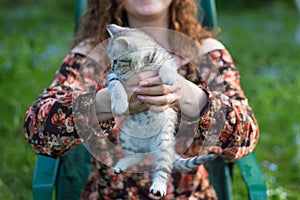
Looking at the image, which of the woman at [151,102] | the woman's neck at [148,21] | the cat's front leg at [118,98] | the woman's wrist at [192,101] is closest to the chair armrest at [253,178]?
the woman at [151,102]

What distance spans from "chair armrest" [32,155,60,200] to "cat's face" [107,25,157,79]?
2.22 ft

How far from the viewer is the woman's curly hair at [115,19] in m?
1.85

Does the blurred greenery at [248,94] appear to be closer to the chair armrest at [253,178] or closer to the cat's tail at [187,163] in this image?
the chair armrest at [253,178]

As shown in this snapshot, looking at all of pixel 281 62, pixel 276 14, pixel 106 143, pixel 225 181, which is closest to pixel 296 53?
pixel 281 62

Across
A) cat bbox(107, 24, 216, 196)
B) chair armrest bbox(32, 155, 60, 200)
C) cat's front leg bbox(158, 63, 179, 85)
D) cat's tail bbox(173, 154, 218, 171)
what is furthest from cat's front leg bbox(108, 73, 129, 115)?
chair armrest bbox(32, 155, 60, 200)

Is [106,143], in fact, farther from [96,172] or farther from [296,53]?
[296,53]

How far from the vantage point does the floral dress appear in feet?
4.96

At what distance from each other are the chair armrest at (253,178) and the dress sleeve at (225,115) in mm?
180

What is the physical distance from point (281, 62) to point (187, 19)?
13.0 ft

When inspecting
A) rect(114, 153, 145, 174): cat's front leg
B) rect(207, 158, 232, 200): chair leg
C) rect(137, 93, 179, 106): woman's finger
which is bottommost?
rect(207, 158, 232, 200): chair leg

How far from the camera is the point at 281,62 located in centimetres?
568

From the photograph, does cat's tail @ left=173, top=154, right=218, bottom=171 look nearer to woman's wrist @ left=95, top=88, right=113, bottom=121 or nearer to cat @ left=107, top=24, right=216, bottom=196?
cat @ left=107, top=24, right=216, bottom=196

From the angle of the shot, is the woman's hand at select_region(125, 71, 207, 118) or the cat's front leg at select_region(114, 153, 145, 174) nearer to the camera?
the woman's hand at select_region(125, 71, 207, 118)

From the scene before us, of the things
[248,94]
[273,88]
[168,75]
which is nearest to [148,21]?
[168,75]
